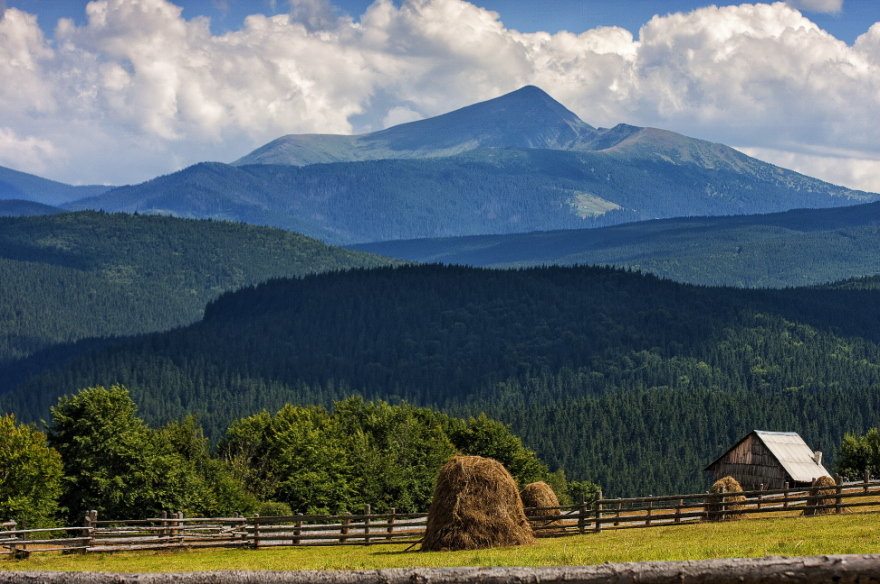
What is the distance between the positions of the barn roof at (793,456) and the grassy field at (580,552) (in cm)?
3250

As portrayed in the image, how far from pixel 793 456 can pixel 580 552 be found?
157 feet

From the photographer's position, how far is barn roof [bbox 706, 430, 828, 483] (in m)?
71.4

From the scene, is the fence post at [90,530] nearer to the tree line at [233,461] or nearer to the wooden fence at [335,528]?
the wooden fence at [335,528]

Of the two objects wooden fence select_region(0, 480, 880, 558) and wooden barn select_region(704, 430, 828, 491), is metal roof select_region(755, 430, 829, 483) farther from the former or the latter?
wooden fence select_region(0, 480, 880, 558)

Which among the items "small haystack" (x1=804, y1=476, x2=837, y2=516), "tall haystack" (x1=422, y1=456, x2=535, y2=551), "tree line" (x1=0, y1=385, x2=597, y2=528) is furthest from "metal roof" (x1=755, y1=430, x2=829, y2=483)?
"tall haystack" (x1=422, y1=456, x2=535, y2=551)

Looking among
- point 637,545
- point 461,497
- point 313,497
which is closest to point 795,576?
point 637,545

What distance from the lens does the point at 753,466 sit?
74500 millimetres

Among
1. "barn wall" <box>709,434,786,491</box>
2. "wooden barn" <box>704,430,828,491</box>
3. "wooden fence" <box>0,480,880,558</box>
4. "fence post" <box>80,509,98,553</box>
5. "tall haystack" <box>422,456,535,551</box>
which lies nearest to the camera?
"tall haystack" <box>422,456,535,551</box>

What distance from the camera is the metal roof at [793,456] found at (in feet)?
234

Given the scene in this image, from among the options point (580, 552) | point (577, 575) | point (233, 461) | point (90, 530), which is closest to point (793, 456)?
point (90, 530)

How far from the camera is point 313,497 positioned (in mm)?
90250

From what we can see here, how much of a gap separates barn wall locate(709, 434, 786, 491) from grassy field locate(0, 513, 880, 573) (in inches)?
1286

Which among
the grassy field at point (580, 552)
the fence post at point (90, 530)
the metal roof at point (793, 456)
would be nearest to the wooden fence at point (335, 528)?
the fence post at point (90, 530)

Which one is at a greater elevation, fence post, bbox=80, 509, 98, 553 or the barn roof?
the barn roof
